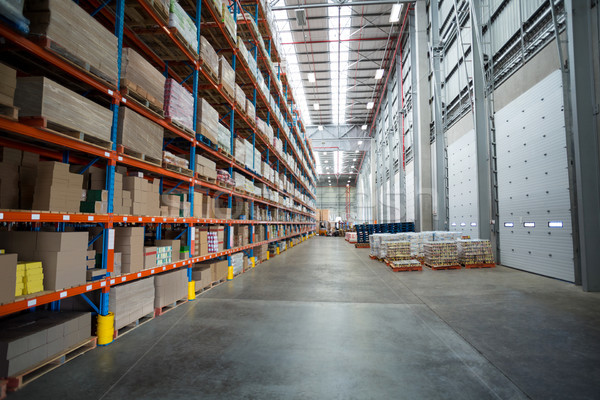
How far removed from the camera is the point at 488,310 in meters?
4.55

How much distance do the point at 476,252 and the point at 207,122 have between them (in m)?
8.32

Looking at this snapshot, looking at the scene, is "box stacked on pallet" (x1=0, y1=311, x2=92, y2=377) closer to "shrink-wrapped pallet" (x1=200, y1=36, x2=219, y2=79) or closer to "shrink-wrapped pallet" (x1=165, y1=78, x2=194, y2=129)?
"shrink-wrapped pallet" (x1=165, y1=78, x2=194, y2=129)

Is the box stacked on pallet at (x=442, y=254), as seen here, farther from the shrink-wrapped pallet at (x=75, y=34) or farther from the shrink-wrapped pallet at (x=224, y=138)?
the shrink-wrapped pallet at (x=75, y=34)

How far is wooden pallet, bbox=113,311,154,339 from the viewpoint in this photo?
352 cm

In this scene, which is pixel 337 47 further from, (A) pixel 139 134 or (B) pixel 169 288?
(B) pixel 169 288

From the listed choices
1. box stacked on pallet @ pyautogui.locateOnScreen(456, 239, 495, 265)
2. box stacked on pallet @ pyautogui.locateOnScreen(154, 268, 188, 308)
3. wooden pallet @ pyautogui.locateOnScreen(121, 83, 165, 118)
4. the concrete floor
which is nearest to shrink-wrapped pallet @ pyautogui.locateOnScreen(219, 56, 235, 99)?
wooden pallet @ pyautogui.locateOnScreen(121, 83, 165, 118)

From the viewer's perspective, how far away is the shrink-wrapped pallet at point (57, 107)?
268 centimetres

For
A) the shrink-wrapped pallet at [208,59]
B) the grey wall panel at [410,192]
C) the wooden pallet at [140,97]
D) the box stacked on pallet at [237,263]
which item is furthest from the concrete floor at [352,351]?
the grey wall panel at [410,192]

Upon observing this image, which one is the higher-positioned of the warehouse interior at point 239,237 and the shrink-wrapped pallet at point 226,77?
the shrink-wrapped pallet at point 226,77

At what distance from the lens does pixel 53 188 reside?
9.29ft

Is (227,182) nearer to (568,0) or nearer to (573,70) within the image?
(573,70)

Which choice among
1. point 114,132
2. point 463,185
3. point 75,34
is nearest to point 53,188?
point 114,132

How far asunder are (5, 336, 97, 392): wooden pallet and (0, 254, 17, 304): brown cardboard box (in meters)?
0.63

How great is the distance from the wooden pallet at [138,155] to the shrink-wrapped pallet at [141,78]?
2.47 ft
